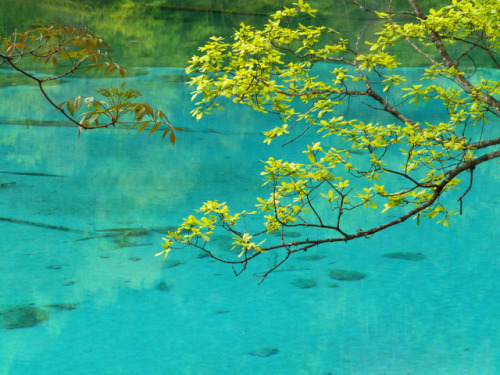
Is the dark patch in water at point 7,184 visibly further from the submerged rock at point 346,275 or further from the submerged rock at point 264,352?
the submerged rock at point 264,352

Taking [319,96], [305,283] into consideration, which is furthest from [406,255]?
[319,96]

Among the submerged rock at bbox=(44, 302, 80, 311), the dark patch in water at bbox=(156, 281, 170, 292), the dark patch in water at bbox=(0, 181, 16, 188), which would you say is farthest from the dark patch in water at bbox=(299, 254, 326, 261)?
the dark patch in water at bbox=(0, 181, 16, 188)

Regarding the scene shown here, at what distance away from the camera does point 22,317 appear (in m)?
3.83

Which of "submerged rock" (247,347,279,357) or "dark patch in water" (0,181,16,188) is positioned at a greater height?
"dark patch in water" (0,181,16,188)

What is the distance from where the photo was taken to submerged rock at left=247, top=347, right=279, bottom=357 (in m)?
3.50

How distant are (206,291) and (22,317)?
1.09 metres

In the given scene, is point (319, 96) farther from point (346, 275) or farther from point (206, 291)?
point (346, 275)

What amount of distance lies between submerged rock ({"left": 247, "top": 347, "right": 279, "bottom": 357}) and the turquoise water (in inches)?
0.6

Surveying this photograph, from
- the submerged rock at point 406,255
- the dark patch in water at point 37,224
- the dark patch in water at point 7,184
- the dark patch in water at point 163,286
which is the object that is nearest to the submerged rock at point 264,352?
the dark patch in water at point 163,286

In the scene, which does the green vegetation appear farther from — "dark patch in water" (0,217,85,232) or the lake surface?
"dark patch in water" (0,217,85,232)

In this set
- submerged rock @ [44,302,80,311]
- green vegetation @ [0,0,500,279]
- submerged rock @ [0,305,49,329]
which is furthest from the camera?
submerged rock @ [44,302,80,311]

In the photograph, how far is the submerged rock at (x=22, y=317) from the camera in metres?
3.73

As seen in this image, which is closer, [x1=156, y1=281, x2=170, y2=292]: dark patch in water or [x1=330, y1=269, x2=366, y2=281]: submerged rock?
[x1=156, y1=281, x2=170, y2=292]: dark patch in water

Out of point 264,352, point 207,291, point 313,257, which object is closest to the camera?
point 264,352
